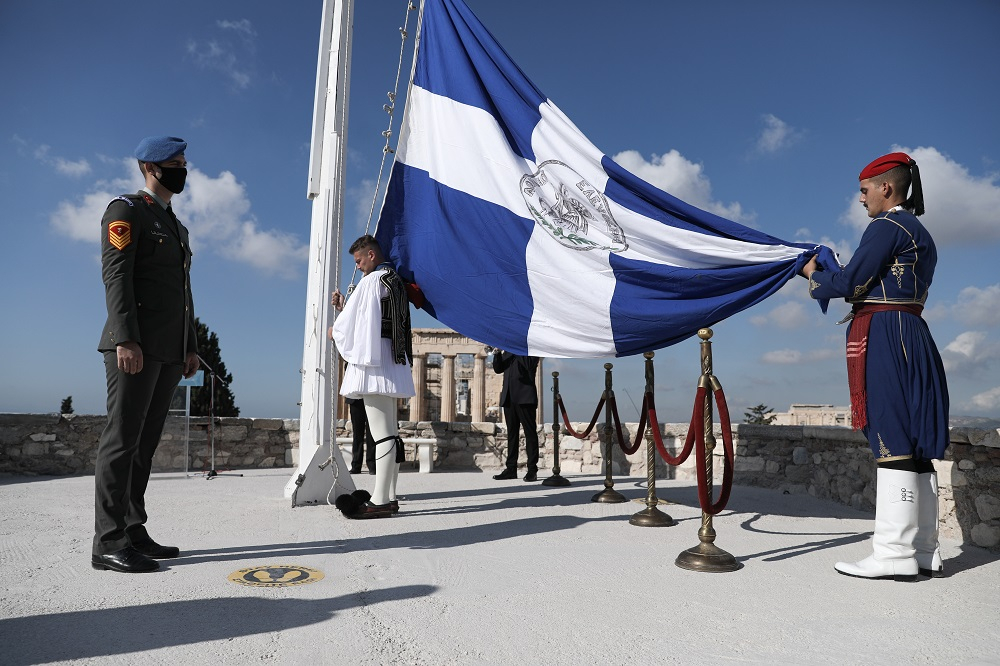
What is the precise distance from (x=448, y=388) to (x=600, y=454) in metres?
23.2

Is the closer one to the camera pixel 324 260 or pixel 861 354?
pixel 861 354

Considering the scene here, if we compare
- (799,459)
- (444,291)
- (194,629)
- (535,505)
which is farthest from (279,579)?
(799,459)

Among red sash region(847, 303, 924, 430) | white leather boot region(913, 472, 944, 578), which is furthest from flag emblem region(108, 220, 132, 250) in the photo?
white leather boot region(913, 472, 944, 578)

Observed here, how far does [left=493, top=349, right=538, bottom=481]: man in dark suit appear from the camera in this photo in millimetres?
7438

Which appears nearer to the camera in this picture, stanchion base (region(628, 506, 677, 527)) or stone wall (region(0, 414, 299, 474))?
stanchion base (region(628, 506, 677, 527))

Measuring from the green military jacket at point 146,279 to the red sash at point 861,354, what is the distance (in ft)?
11.5

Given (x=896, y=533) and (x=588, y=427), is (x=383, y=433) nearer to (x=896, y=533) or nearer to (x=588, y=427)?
(x=588, y=427)

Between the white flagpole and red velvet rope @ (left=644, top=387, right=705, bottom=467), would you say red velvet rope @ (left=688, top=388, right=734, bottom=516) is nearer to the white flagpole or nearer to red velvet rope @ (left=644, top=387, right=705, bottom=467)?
red velvet rope @ (left=644, top=387, right=705, bottom=467)

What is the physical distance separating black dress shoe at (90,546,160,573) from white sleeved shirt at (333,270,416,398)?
1.63 meters

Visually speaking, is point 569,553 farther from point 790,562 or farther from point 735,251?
point 735,251

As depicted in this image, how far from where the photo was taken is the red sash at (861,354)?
318cm

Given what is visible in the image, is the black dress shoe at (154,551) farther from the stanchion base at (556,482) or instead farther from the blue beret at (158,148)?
the stanchion base at (556,482)

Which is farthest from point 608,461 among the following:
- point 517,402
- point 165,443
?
point 165,443

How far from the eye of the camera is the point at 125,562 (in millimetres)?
2889
